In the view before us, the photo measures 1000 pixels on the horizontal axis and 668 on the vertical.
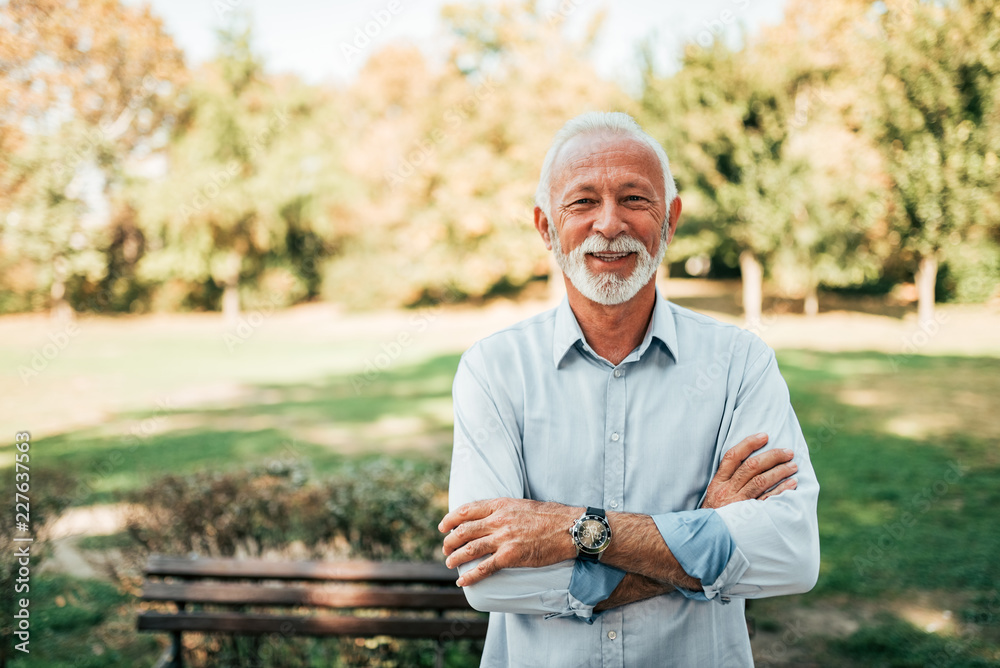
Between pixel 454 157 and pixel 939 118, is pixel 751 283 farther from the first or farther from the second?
pixel 454 157

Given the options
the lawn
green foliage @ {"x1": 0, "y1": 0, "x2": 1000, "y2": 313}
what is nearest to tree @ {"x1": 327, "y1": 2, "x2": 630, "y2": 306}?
green foliage @ {"x1": 0, "y1": 0, "x2": 1000, "y2": 313}

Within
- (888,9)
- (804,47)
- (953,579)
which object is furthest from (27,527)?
(804,47)

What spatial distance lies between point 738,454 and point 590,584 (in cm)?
59

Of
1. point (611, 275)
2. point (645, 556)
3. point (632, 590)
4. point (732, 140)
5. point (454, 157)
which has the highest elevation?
point (454, 157)

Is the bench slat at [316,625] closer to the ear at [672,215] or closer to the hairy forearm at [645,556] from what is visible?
the hairy forearm at [645,556]

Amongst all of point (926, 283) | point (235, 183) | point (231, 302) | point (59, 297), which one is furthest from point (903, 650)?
point (231, 302)

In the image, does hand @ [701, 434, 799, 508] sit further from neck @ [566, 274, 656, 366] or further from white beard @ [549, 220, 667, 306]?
white beard @ [549, 220, 667, 306]

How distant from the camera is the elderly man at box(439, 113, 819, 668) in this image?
179 cm

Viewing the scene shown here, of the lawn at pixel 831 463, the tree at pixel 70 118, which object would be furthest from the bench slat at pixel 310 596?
the tree at pixel 70 118

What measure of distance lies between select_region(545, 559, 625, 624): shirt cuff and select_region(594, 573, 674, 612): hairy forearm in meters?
0.03

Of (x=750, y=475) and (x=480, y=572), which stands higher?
(x=750, y=475)

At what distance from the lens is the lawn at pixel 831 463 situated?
4352 millimetres

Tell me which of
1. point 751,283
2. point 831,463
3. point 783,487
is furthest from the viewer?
point 751,283

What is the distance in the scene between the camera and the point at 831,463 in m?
7.66
